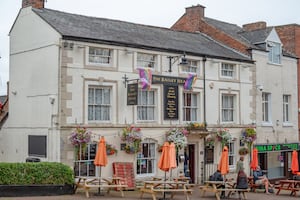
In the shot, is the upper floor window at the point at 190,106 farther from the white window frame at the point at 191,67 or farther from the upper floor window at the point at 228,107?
the upper floor window at the point at 228,107

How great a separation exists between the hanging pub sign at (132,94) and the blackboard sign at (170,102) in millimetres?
2452

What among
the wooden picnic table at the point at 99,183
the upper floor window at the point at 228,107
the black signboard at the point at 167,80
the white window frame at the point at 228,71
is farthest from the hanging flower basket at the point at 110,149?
the white window frame at the point at 228,71

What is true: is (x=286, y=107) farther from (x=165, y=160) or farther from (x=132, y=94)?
(x=165, y=160)

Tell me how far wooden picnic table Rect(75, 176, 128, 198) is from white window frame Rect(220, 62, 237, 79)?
351 inches

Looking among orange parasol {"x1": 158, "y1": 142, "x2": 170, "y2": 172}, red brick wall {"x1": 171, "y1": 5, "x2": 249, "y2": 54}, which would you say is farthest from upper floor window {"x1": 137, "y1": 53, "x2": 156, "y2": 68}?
red brick wall {"x1": 171, "y1": 5, "x2": 249, "y2": 54}

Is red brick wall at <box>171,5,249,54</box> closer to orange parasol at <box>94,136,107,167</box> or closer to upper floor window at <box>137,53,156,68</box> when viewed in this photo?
upper floor window at <box>137,53,156,68</box>

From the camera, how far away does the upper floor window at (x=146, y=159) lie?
2339 cm

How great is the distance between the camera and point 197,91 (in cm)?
2577

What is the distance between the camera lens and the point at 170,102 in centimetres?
2445

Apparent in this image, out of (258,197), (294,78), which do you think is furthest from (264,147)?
(258,197)

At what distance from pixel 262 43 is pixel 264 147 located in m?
6.20

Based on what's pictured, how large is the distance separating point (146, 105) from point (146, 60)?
212cm

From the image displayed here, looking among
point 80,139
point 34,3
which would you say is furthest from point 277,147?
point 34,3

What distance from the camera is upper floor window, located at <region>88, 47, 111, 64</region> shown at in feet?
72.0
